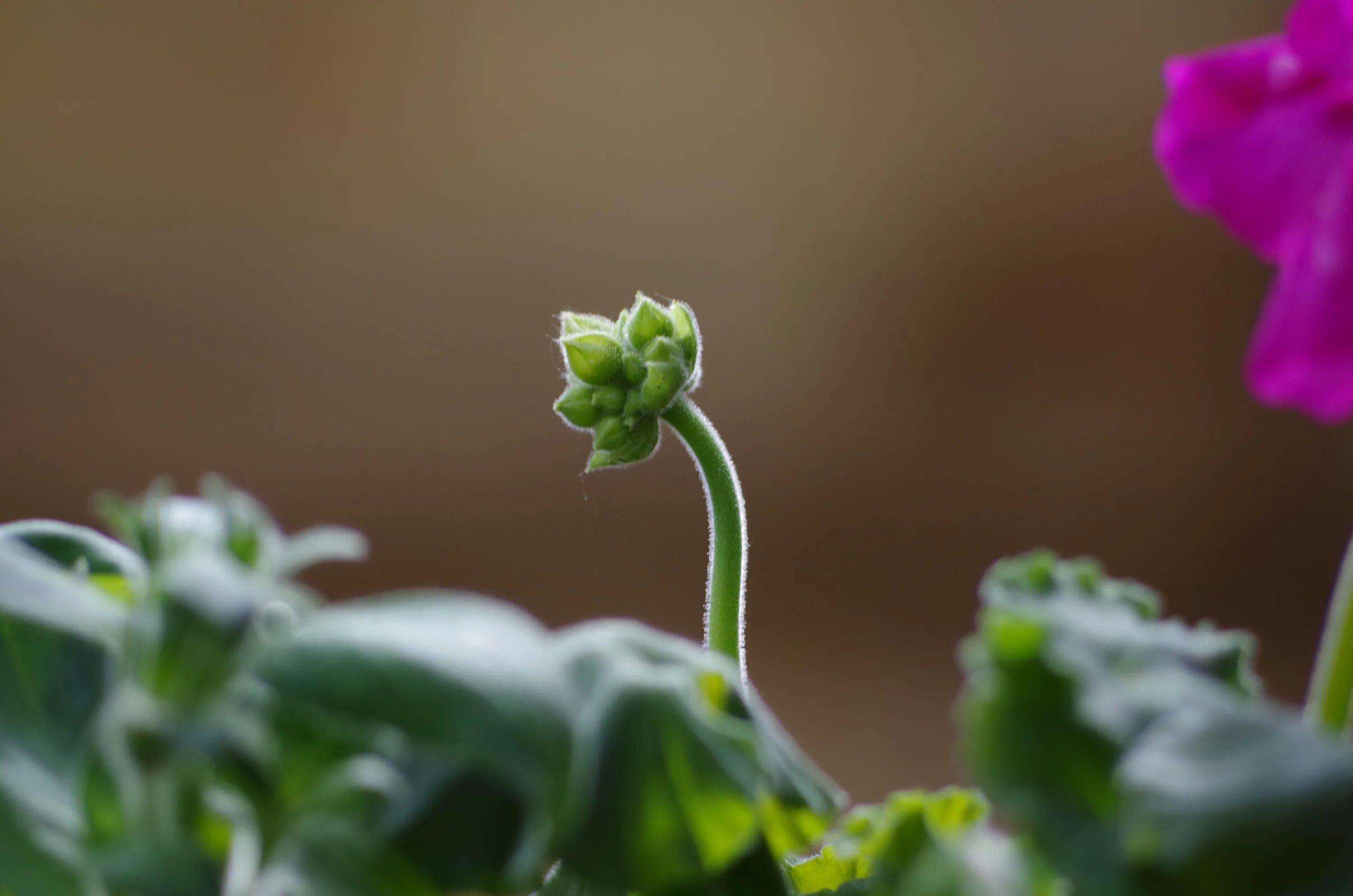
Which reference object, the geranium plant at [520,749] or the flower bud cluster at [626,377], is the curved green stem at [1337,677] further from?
the flower bud cluster at [626,377]

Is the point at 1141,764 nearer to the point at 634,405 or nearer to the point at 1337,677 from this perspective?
the point at 1337,677

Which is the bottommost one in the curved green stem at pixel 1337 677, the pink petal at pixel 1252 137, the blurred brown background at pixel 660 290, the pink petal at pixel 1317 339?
the curved green stem at pixel 1337 677

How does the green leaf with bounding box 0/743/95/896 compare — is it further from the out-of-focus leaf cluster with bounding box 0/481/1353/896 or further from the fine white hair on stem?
the fine white hair on stem

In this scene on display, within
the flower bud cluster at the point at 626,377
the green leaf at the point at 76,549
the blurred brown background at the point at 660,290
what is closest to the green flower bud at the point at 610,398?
the flower bud cluster at the point at 626,377

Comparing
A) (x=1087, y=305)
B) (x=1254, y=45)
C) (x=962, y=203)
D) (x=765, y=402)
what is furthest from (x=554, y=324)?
(x=1254, y=45)

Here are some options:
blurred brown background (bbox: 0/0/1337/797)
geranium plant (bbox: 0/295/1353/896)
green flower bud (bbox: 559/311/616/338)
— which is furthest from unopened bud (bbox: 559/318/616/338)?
blurred brown background (bbox: 0/0/1337/797)
